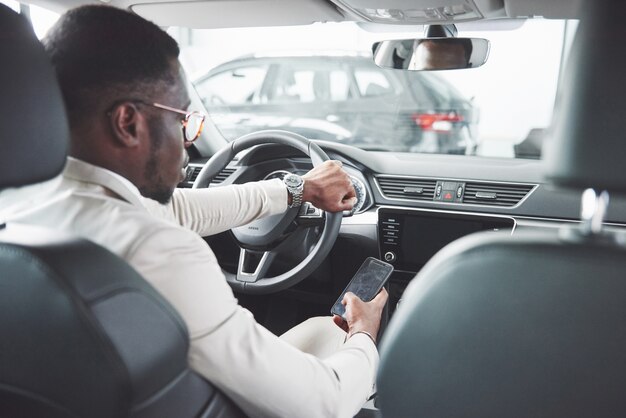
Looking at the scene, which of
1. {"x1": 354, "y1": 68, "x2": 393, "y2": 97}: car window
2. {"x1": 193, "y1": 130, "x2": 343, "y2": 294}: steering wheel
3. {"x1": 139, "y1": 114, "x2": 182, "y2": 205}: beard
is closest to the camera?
{"x1": 139, "y1": 114, "x2": 182, "y2": 205}: beard

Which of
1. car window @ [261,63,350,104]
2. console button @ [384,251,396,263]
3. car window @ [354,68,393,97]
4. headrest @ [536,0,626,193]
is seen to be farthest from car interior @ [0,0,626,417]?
car window @ [261,63,350,104]

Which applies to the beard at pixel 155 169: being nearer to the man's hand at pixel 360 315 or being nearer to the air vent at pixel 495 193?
the man's hand at pixel 360 315

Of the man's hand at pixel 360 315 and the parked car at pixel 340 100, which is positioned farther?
the parked car at pixel 340 100

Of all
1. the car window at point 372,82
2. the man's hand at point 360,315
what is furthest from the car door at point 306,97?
the man's hand at point 360,315

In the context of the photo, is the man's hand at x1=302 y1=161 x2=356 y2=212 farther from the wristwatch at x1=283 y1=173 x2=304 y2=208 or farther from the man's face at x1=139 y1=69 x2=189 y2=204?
the man's face at x1=139 y1=69 x2=189 y2=204

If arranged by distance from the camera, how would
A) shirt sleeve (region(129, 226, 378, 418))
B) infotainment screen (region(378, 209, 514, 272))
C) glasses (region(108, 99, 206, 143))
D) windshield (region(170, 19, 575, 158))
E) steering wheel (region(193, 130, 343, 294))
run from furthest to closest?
windshield (region(170, 19, 575, 158)), infotainment screen (region(378, 209, 514, 272)), steering wheel (region(193, 130, 343, 294)), glasses (region(108, 99, 206, 143)), shirt sleeve (region(129, 226, 378, 418))

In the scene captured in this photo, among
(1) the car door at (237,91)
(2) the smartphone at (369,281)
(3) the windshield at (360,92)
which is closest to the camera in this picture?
(2) the smartphone at (369,281)

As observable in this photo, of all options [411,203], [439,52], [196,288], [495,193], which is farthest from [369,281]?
[196,288]

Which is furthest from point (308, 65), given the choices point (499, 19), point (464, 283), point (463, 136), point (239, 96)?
point (464, 283)

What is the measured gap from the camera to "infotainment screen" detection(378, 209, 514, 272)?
2.63 metres

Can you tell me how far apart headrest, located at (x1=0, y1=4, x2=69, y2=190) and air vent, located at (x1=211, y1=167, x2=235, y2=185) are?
1.75 metres

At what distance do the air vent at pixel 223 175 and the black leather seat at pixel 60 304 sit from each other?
5.56ft

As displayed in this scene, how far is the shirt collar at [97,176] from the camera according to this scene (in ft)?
4.43

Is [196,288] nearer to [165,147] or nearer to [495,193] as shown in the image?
[165,147]
